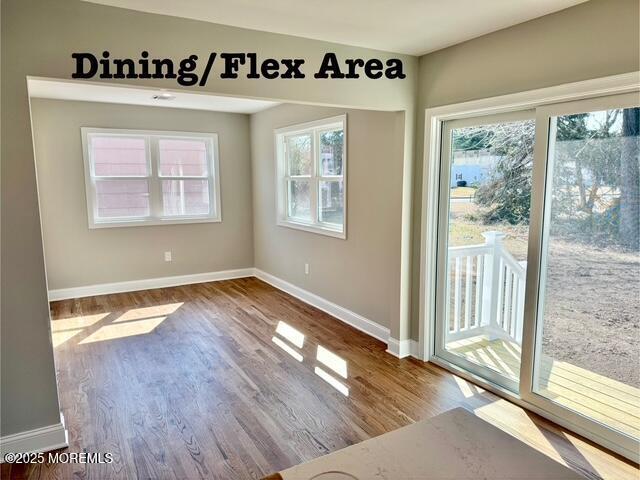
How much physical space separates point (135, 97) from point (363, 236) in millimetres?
3090

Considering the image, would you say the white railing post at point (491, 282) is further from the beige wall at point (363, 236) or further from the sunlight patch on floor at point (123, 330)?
the sunlight patch on floor at point (123, 330)

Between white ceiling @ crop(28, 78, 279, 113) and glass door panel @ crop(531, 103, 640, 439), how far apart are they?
2654mm

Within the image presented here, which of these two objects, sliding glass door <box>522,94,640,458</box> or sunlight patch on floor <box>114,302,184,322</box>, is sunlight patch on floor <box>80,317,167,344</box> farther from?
sliding glass door <box>522,94,640,458</box>

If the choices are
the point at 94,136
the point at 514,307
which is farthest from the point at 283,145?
the point at 514,307

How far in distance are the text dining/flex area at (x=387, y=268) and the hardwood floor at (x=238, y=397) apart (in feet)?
0.06

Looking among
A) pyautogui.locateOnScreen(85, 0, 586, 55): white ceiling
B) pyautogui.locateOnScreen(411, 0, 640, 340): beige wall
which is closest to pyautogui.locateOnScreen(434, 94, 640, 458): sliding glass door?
pyautogui.locateOnScreen(411, 0, 640, 340): beige wall

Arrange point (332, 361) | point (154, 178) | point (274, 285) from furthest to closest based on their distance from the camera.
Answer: point (274, 285) → point (154, 178) → point (332, 361)

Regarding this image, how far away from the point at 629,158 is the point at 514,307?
47.7 inches

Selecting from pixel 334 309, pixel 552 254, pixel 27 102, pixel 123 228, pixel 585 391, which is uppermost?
pixel 27 102

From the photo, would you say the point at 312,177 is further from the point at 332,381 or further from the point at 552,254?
the point at 552,254

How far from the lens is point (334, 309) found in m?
4.58

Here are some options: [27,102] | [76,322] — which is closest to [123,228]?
[76,322]

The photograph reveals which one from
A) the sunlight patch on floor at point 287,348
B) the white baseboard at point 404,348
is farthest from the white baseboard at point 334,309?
the sunlight patch on floor at point 287,348

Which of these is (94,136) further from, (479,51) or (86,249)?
(479,51)
